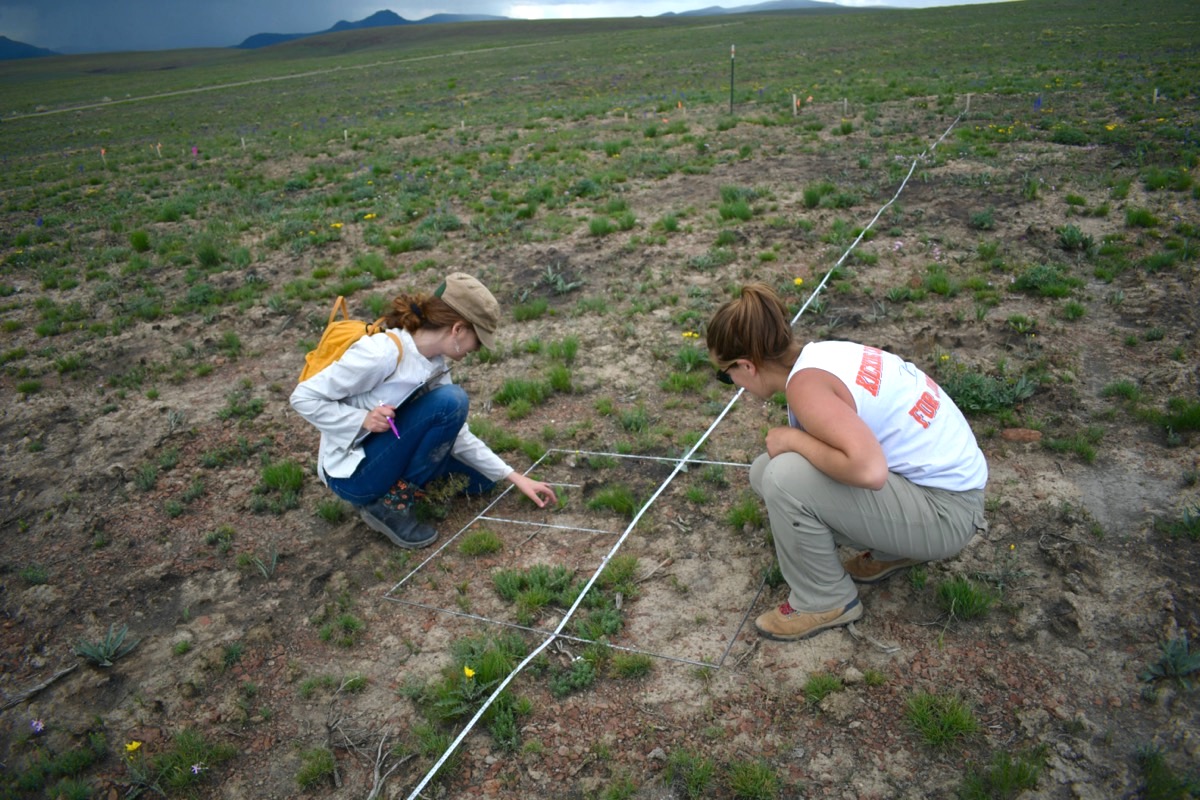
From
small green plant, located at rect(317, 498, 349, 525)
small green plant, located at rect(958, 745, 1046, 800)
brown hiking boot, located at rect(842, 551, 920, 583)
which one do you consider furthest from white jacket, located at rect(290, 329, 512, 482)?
small green plant, located at rect(958, 745, 1046, 800)

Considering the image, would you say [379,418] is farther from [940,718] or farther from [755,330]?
[940,718]

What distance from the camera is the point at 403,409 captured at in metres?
3.94

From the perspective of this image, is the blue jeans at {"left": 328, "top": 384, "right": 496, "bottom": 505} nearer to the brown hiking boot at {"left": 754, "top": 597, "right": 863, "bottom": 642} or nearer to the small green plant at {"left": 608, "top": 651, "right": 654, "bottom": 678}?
the small green plant at {"left": 608, "top": 651, "right": 654, "bottom": 678}

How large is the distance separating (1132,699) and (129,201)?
46.9ft

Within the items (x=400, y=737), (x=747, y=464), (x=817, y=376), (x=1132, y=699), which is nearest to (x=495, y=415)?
(x=747, y=464)

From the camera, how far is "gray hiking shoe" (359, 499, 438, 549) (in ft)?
13.4

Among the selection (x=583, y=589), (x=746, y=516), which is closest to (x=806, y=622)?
(x=746, y=516)

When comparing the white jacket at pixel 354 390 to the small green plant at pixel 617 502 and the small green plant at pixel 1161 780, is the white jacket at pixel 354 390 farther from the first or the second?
the small green plant at pixel 1161 780

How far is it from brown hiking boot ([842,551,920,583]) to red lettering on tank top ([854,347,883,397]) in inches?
40.2

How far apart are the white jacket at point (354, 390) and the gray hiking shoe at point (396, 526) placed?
12.5 inches

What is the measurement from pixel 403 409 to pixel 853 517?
7.68 feet

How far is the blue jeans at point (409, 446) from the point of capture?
12.8 ft

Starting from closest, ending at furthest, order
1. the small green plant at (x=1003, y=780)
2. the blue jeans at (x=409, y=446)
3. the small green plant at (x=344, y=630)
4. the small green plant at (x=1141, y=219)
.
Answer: the small green plant at (x=1003, y=780) → the small green plant at (x=344, y=630) → the blue jeans at (x=409, y=446) → the small green plant at (x=1141, y=219)

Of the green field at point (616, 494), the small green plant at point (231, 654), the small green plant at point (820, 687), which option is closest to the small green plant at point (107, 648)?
the green field at point (616, 494)
